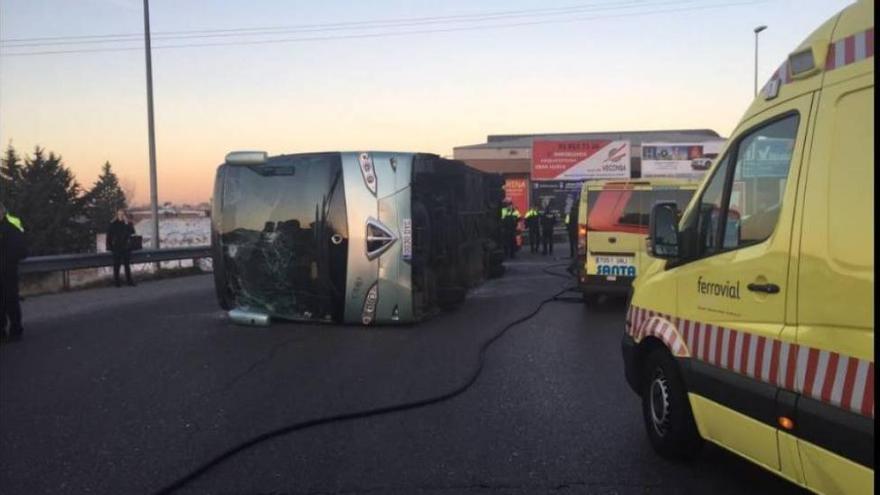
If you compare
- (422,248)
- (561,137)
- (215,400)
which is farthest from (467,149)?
(215,400)

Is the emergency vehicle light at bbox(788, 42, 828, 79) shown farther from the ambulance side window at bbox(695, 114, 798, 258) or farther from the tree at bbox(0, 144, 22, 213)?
the tree at bbox(0, 144, 22, 213)

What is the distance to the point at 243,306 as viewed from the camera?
10719mm

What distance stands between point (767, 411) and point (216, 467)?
3.18 meters

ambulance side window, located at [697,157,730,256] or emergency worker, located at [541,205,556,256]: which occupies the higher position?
ambulance side window, located at [697,157,730,256]

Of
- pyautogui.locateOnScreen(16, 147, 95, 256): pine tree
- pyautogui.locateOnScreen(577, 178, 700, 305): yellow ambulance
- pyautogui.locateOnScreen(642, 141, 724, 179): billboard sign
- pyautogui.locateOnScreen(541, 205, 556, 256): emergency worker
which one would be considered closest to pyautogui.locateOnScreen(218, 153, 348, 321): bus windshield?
pyautogui.locateOnScreen(577, 178, 700, 305): yellow ambulance

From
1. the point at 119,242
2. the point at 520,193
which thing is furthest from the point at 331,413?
the point at 520,193

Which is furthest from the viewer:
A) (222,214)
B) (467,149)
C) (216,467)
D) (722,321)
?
(467,149)

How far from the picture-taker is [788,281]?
3516 mm

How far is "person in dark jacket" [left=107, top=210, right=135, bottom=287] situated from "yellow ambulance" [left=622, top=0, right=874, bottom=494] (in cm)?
1436

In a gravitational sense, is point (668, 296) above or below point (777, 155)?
below

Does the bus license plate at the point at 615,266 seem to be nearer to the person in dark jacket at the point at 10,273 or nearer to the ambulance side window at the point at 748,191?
the ambulance side window at the point at 748,191

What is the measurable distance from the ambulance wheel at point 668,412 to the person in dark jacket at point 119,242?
555 inches

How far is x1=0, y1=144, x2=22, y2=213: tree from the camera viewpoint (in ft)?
147

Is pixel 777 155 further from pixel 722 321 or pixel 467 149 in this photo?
pixel 467 149
